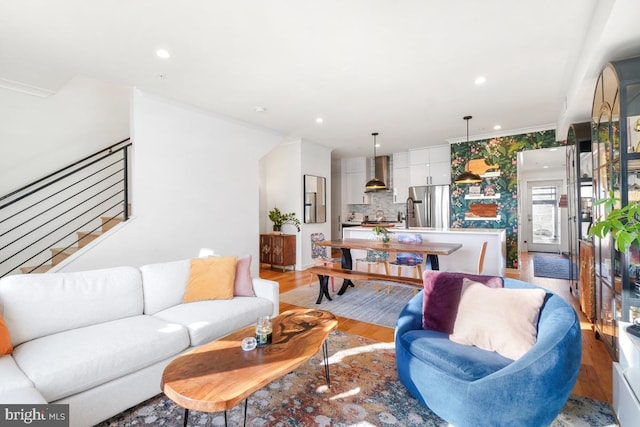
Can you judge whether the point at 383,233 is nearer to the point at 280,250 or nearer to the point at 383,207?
the point at 280,250

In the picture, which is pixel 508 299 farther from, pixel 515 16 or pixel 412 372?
pixel 515 16

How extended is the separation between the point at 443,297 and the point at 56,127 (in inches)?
191

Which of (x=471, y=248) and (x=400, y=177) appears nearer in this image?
(x=471, y=248)

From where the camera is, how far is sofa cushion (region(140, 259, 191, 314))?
2.49 metres

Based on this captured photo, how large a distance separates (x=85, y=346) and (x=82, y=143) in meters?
3.36

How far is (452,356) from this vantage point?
1698 millimetres

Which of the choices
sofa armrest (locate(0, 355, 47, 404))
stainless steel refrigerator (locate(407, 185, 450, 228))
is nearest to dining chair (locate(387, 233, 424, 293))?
stainless steel refrigerator (locate(407, 185, 450, 228))

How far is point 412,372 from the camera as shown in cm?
186

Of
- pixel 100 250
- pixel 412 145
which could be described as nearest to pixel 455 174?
pixel 412 145

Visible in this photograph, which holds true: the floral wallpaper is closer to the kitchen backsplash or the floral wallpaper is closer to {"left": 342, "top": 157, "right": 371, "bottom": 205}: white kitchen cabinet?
the kitchen backsplash

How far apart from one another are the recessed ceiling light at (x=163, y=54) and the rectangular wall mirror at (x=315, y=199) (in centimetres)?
374

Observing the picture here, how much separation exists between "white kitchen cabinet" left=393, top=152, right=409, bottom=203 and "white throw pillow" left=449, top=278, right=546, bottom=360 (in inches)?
221

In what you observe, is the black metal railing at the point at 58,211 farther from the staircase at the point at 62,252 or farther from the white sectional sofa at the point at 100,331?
the white sectional sofa at the point at 100,331

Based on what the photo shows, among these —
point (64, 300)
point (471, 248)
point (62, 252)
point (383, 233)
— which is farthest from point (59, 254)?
point (471, 248)
